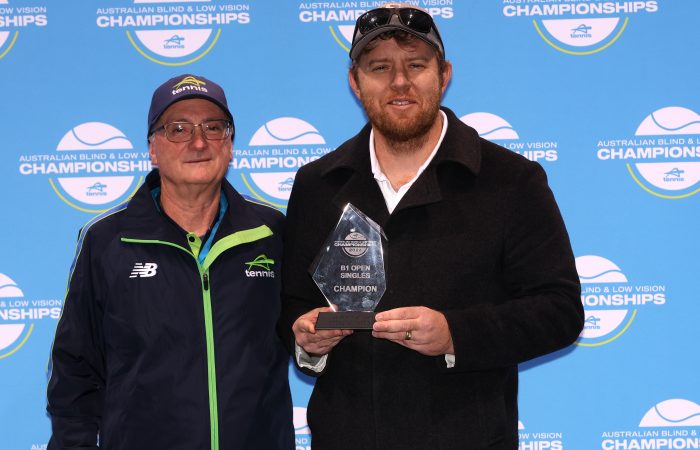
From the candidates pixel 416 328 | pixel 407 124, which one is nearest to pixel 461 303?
pixel 416 328

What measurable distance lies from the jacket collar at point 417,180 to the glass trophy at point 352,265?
0.21 ft

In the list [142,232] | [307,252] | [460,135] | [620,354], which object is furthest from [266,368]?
[620,354]

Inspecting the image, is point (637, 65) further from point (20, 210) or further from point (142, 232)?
point (20, 210)

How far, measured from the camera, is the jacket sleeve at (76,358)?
2062mm

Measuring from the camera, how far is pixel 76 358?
6.84 ft

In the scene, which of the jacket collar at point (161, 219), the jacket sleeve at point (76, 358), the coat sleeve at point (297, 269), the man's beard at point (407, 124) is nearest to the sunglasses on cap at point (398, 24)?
the man's beard at point (407, 124)

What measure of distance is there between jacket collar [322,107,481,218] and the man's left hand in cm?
30

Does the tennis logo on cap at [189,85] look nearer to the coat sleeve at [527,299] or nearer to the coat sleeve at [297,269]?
the coat sleeve at [297,269]

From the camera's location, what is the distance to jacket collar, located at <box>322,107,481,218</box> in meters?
1.88

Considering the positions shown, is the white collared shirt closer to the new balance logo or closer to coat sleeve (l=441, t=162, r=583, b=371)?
coat sleeve (l=441, t=162, r=583, b=371)

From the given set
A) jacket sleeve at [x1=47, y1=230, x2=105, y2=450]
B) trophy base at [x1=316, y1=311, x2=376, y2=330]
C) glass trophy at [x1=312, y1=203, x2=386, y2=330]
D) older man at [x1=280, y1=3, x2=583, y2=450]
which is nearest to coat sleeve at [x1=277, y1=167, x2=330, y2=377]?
older man at [x1=280, y1=3, x2=583, y2=450]

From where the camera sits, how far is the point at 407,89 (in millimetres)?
1937

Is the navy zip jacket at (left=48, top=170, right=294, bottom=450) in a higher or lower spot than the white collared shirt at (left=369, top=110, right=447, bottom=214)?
lower

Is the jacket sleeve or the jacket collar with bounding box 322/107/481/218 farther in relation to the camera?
the jacket sleeve
